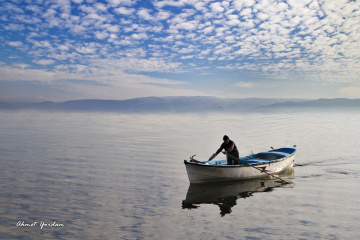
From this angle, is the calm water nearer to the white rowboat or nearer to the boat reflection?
the boat reflection

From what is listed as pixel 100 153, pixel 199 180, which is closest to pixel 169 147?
pixel 100 153

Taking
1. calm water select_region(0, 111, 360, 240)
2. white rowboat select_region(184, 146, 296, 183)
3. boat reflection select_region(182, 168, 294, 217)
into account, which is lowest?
boat reflection select_region(182, 168, 294, 217)

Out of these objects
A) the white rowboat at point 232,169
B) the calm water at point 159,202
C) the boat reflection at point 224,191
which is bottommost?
the boat reflection at point 224,191

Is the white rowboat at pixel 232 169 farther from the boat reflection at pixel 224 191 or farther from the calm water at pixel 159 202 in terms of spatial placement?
the calm water at pixel 159 202

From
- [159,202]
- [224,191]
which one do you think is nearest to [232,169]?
[224,191]

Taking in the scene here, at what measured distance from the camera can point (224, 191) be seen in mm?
15828

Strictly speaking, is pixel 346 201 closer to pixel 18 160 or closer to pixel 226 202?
pixel 226 202

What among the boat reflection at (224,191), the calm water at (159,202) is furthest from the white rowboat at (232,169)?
the calm water at (159,202)

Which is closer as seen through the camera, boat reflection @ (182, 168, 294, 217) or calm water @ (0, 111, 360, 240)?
calm water @ (0, 111, 360, 240)

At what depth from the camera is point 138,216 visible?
11641 mm

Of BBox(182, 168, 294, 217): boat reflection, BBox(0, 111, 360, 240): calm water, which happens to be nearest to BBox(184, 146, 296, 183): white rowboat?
BBox(182, 168, 294, 217): boat reflection

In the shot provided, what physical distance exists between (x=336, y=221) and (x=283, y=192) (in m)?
4.43

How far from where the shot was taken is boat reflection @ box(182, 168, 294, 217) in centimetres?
1360

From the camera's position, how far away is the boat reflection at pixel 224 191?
44.6ft
